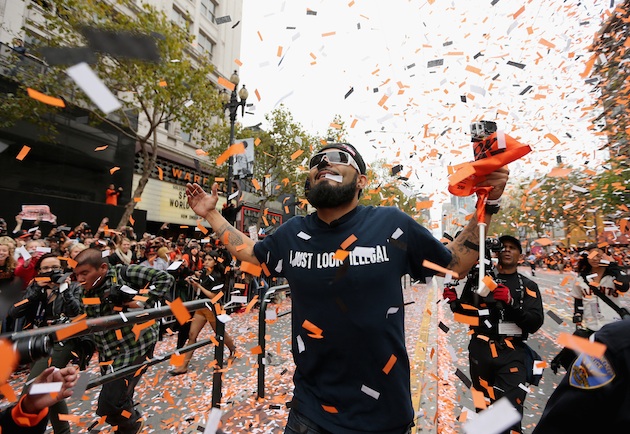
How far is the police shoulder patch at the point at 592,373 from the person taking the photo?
0.94 meters

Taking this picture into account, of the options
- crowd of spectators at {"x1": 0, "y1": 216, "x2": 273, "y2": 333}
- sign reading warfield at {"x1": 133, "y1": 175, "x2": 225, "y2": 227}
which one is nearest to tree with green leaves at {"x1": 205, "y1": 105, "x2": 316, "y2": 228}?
sign reading warfield at {"x1": 133, "y1": 175, "x2": 225, "y2": 227}

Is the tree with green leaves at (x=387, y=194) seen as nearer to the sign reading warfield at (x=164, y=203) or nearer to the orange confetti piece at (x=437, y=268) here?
the orange confetti piece at (x=437, y=268)

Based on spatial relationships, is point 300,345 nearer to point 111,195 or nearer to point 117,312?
point 117,312

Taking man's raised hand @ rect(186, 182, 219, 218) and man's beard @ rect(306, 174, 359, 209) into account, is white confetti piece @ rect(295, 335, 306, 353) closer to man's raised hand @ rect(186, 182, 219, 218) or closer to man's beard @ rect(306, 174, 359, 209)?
man's beard @ rect(306, 174, 359, 209)

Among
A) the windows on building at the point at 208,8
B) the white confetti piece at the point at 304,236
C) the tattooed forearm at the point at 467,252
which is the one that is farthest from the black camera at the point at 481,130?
the windows on building at the point at 208,8

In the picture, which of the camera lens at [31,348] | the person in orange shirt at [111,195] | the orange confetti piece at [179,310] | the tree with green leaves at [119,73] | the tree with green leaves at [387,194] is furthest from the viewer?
the person in orange shirt at [111,195]

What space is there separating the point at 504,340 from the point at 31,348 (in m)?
3.93

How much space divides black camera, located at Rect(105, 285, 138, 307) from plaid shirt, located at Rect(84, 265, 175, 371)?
0.16 ft

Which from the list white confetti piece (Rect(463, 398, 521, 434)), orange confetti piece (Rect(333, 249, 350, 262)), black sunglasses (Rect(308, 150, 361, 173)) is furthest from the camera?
black sunglasses (Rect(308, 150, 361, 173))

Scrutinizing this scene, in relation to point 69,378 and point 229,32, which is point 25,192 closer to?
point 69,378

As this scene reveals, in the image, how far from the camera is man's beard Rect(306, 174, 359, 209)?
218 centimetres

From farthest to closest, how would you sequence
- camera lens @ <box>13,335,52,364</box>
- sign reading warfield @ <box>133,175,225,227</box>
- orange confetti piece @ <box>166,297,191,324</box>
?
1. sign reading warfield @ <box>133,175,225,227</box>
2. orange confetti piece @ <box>166,297,191,324</box>
3. camera lens @ <box>13,335,52,364</box>

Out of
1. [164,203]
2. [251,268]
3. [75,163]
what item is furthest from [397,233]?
[164,203]

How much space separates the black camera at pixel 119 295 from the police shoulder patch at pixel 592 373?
382 centimetres
